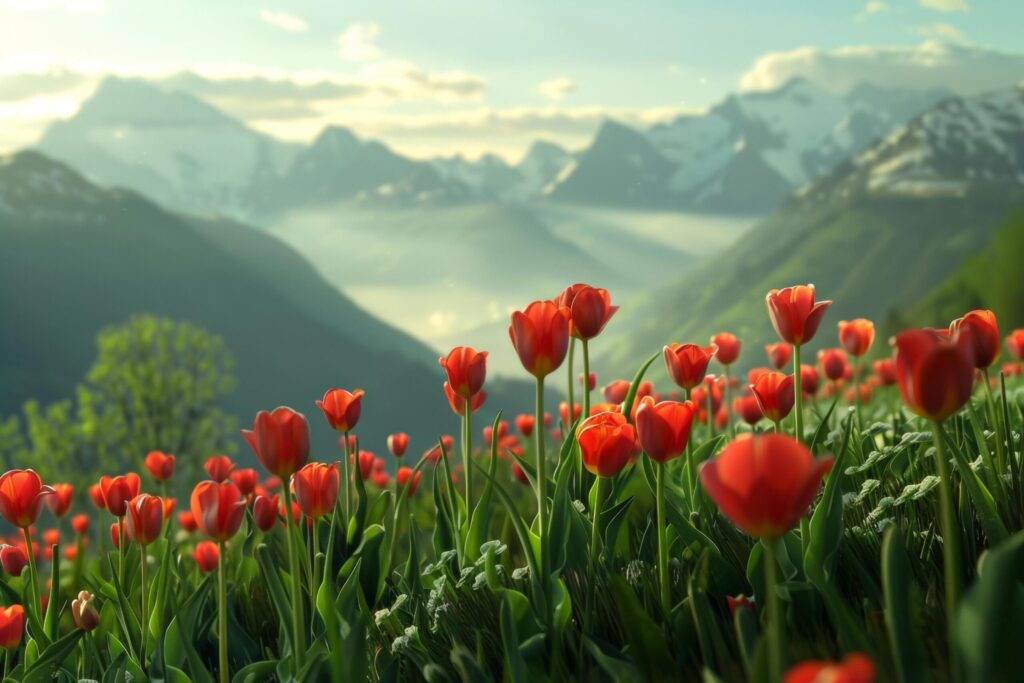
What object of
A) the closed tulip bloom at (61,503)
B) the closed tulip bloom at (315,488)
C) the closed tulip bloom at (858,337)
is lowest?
the closed tulip bloom at (61,503)

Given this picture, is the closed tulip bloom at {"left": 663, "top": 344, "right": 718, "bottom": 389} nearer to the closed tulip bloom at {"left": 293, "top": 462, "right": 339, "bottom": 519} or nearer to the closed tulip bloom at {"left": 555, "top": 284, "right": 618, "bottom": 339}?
the closed tulip bloom at {"left": 555, "top": 284, "right": 618, "bottom": 339}

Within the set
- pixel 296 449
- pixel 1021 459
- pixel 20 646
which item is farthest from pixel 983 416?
pixel 20 646

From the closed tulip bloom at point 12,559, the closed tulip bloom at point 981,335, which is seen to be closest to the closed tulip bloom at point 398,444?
the closed tulip bloom at point 12,559

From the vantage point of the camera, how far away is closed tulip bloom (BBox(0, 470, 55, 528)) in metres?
4.48

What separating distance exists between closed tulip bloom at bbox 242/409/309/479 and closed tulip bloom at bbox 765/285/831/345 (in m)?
1.99

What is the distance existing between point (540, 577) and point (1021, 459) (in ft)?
6.91

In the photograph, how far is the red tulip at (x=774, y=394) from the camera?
422 cm

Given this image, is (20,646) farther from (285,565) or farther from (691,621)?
(691,621)

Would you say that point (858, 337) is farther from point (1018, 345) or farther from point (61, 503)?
point (61, 503)

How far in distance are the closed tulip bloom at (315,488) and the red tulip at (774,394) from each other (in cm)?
198

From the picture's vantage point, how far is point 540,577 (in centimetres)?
384

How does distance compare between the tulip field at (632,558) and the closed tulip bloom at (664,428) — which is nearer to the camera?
the tulip field at (632,558)

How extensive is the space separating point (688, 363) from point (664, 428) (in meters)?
1.30

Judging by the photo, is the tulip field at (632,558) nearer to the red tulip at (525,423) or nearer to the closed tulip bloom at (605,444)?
the closed tulip bloom at (605,444)
